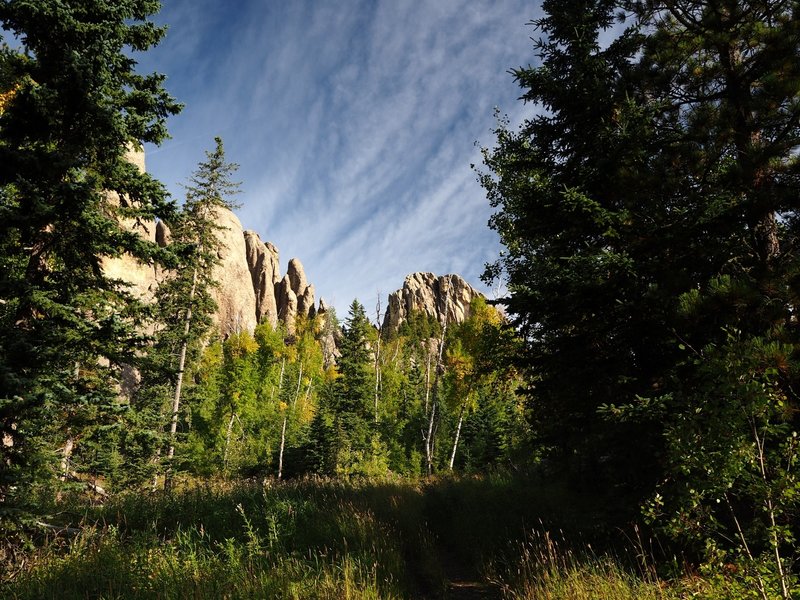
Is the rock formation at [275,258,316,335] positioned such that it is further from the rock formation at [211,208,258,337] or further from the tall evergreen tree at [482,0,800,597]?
the tall evergreen tree at [482,0,800,597]

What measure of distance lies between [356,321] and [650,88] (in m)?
28.8

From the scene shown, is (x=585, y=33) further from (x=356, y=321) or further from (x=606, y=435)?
(x=356, y=321)

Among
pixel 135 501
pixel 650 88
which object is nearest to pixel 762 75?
pixel 650 88

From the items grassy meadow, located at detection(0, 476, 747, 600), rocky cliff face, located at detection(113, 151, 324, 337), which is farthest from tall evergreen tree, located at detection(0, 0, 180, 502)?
rocky cliff face, located at detection(113, 151, 324, 337)

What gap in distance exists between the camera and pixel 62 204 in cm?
611

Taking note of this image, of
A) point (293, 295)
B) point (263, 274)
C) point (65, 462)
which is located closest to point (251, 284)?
point (263, 274)

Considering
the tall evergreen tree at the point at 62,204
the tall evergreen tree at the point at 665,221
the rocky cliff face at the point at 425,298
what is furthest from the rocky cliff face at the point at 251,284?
the tall evergreen tree at the point at 665,221

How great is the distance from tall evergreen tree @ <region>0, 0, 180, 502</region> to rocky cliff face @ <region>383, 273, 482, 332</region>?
8272cm

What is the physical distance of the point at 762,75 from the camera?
17.5 feet

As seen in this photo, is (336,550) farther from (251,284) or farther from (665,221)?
(251,284)

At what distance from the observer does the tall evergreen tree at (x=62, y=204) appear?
19.4ft

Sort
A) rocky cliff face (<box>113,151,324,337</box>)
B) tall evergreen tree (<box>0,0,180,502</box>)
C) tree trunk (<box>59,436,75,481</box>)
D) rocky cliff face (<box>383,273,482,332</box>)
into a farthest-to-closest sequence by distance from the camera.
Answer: rocky cliff face (<box>383,273,482,332</box>) < rocky cliff face (<box>113,151,324,337</box>) < tree trunk (<box>59,436,75,481</box>) < tall evergreen tree (<box>0,0,180,502</box>)

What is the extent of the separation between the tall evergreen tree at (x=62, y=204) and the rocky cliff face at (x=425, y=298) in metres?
82.7

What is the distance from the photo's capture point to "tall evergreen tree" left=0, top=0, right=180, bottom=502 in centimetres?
591
